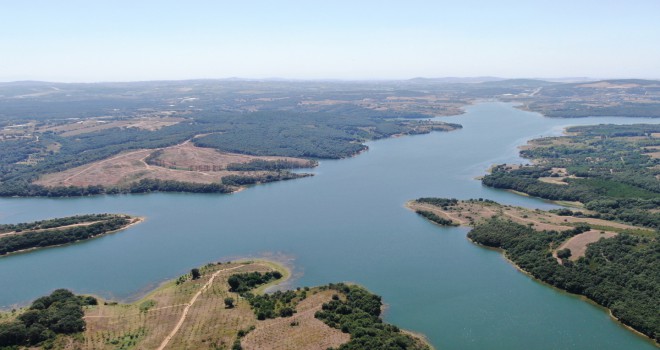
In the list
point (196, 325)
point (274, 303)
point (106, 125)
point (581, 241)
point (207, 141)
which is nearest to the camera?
point (196, 325)

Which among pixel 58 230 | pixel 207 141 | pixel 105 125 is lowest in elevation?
pixel 58 230

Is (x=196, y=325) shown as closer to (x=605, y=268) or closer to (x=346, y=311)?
(x=346, y=311)

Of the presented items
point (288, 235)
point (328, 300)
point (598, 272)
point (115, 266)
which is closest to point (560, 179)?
point (598, 272)

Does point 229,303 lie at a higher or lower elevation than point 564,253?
lower

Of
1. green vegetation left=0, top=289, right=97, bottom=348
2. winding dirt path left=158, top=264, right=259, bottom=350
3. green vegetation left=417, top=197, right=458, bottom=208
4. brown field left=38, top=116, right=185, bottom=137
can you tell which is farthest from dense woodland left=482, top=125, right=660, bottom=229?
brown field left=38, top=116, right=185, bottom=137

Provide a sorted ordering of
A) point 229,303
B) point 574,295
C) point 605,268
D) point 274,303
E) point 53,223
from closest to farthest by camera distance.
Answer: point 229,303, point 274,303, point 574,295, point 605,268, point 53,223

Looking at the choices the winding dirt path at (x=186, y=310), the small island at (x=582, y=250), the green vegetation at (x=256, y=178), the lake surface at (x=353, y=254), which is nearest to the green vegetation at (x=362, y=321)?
the lake surface at (x=353, y=254)

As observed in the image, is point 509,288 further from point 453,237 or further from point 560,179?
point 560,179

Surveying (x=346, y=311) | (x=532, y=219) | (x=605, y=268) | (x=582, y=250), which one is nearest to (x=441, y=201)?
(x=532, y=219)
